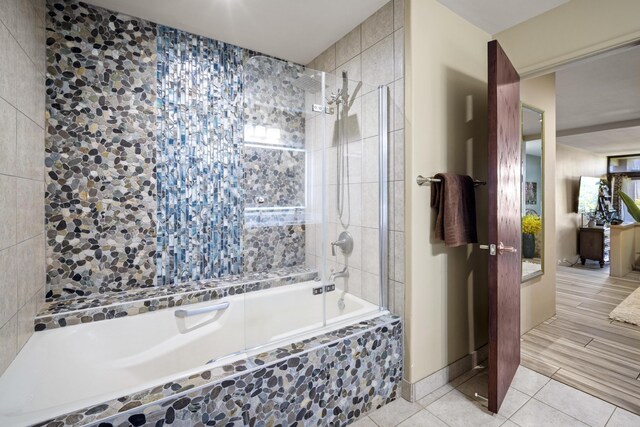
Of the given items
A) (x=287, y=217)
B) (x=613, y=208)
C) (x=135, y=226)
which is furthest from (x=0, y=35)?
(x=613, y=208)

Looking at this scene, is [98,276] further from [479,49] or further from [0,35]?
[479,49]

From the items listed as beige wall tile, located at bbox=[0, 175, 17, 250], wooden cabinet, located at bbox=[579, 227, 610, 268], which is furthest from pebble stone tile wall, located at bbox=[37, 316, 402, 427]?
wooden cabinet, located at bbox=[579, 227, 610, 268]

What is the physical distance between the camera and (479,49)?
2.21 metres

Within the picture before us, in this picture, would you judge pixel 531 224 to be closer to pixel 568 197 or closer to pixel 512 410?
pixel 512 410

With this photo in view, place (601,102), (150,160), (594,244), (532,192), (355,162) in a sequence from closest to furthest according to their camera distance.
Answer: (355,162)
(150,160)
(532,192)
(601,102)
(594,244)

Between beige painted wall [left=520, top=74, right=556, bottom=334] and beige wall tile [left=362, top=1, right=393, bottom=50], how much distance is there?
1710 millimetres

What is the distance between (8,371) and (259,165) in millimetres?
1507

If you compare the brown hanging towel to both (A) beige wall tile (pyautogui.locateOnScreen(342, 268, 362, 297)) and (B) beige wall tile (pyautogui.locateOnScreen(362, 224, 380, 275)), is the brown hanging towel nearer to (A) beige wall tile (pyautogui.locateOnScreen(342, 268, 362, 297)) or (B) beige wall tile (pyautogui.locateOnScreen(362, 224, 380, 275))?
(B) beige wall tile (pyautogui.locateOnScreen(362, 224, 380, 275))

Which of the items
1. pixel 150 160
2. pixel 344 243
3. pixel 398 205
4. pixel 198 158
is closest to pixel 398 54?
pixel 398 205

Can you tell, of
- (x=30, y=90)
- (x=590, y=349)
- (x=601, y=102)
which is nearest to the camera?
(x=30, y=90)

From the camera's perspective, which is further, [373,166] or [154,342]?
[373,166]

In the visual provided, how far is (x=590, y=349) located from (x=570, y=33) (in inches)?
97.1

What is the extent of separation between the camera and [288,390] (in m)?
1.38

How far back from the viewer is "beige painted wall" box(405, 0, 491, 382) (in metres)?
1.83
